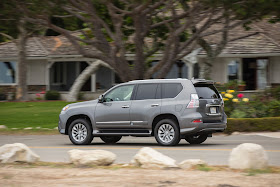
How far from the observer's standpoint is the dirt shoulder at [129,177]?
8172mm

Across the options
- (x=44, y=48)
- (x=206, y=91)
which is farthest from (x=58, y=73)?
(x=206, y=91)

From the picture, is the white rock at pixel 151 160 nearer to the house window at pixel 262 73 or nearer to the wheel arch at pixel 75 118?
the wheel arch at pixel 75 118

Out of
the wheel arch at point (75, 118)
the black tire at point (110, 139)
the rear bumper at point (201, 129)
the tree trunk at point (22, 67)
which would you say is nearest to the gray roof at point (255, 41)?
the tree trunk at point (22, 67)

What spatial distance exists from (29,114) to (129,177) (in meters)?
20.0

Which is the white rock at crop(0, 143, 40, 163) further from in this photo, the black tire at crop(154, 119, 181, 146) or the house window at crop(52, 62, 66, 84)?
the house window at crop(52, 62, 66, 84)

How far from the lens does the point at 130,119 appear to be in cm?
1534

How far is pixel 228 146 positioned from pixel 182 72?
22.0m

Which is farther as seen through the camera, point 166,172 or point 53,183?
point 166,172

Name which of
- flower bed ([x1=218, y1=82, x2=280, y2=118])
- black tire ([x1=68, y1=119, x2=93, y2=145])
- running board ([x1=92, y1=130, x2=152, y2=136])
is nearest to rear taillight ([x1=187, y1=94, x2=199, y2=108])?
running board ([x1=92, y1=130, x2=152, y2=136])

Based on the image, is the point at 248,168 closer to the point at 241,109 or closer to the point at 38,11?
the point at 241,109

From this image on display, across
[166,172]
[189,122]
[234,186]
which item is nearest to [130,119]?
[189,122]

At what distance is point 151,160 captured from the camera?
9.85 meters

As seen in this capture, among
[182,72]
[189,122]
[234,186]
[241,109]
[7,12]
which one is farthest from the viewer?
[182,72]

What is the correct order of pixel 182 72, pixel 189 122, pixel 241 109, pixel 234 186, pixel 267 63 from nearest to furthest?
pixel 234 186
pixel 189 122
pixel 241 109
pixel 267 63
pixel 182 72
